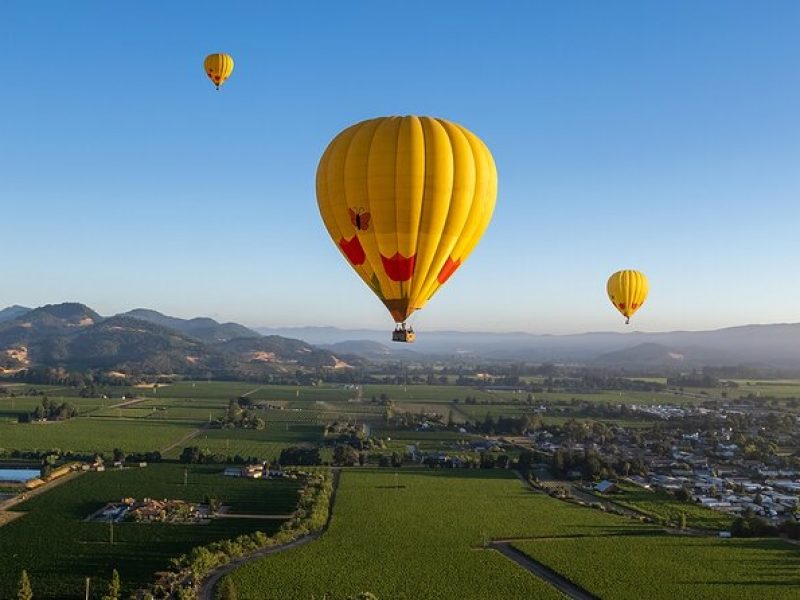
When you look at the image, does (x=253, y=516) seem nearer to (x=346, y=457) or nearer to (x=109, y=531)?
(x=109, y=531)

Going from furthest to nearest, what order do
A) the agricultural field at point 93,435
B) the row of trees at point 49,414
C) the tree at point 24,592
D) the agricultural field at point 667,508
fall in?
the row of trees at point 49,414 → the agricultural field at point 93,435 → the agricultural field at point 667,508 → the tree at point 24,592

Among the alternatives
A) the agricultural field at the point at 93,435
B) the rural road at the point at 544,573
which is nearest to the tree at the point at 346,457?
the agricultural field at the point at 93,435

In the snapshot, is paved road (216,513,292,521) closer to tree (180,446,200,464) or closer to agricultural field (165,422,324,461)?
tree (180,446,200,464)

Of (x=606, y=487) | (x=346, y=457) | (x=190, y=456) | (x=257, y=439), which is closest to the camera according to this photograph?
(x=606, y=487)

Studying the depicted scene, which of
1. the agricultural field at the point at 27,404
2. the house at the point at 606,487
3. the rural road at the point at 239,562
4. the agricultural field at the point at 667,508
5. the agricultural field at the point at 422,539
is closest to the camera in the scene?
the rural road at the point at 239,562

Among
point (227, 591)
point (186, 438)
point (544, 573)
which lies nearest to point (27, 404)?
point (186, 438)

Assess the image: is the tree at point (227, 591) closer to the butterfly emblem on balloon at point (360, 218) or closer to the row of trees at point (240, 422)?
the butterfly emblem on balloon at point (360, 218)

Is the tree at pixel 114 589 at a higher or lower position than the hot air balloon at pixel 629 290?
lower

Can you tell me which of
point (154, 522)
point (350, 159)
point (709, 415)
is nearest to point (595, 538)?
point (154, 522)
